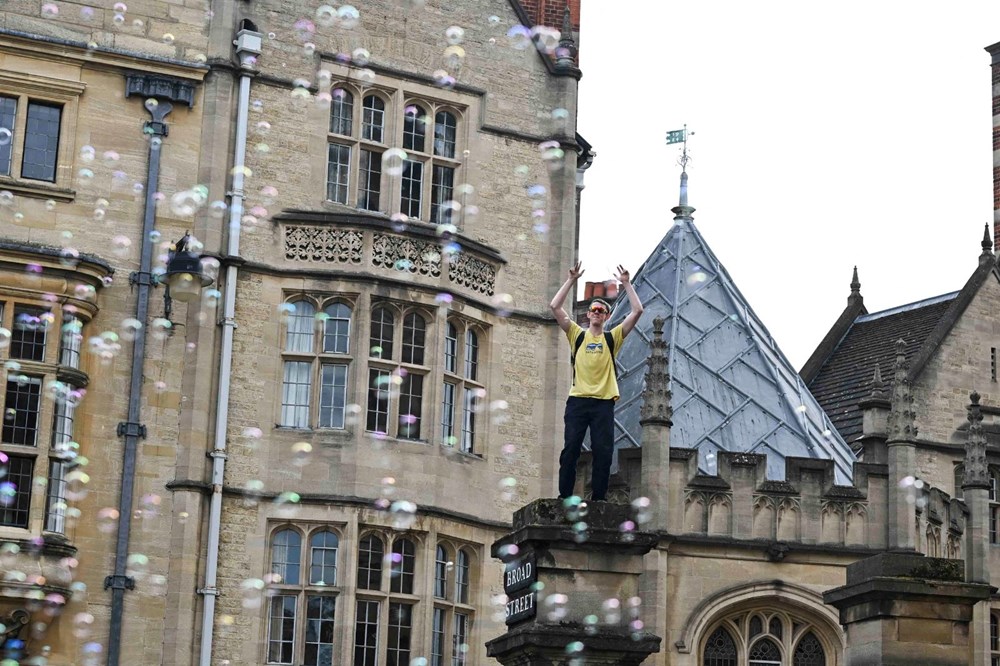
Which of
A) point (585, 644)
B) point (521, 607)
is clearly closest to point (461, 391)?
point (521, 607)

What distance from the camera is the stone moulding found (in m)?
28.2

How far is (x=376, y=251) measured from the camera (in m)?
28.3

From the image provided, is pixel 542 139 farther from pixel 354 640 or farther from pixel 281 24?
pixel 354 640

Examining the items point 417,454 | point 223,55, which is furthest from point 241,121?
point 417,454

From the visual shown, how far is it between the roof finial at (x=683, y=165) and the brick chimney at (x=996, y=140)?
39.0ft

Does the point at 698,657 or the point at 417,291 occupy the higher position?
the point at 417,291

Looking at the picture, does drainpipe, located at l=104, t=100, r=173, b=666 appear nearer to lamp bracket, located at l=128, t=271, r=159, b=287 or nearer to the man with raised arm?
lamp bracket, located at l=128, t=271, r=159, b=287

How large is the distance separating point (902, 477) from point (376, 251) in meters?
8.19

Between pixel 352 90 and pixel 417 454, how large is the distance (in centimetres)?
544

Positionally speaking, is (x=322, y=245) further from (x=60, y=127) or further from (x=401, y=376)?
(x=60, y=127)

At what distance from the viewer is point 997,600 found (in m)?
35.9

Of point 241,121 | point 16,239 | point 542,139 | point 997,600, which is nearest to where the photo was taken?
point 16,239

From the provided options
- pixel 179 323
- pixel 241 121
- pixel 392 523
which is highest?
pixel 241 121

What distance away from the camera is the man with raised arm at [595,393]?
1948 centimetres
